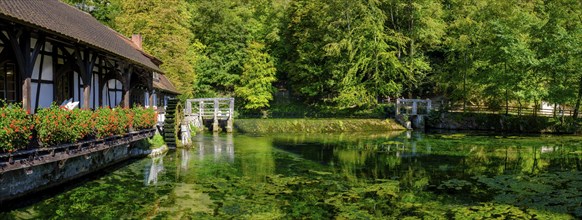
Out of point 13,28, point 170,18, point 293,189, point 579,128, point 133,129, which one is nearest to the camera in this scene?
point 13,28

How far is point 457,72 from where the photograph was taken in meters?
42.2

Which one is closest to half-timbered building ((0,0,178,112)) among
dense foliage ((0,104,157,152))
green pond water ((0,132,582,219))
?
dense foliage ((0,104,157,152))

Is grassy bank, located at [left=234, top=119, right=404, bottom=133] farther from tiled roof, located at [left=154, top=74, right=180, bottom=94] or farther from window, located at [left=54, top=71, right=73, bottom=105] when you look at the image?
window, located at [left=54, top=71, right=73, bottom=105]

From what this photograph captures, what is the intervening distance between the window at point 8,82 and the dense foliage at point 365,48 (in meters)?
17.7

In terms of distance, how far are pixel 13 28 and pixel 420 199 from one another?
38.7ft

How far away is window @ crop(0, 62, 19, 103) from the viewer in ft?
46.3

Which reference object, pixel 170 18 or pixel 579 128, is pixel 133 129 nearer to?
pixel 170 18

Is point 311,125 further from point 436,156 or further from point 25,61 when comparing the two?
point 25,61

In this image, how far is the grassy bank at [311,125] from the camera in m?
39.1

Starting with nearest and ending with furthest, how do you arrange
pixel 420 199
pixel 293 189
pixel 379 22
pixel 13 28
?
pixel 13 28 → pixel 420 199 → pixel 293 189 → pixel 379 22

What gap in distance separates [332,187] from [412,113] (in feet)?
94.7

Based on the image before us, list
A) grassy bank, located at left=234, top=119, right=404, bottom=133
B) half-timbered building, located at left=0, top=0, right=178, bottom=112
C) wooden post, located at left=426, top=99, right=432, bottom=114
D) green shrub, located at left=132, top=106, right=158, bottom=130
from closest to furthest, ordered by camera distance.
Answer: half-timbered building, located at left=0, top=0, right=178, bottom=112 < green shrub, located at left=132, top=106, right=158, bottom=130 < grassy bank, located at left=234, top=119, right=404, bottom=133 < wooden post, located at left=426, top=99, right=432, bottom=114

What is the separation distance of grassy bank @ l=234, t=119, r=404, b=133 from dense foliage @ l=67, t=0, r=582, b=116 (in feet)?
12.9

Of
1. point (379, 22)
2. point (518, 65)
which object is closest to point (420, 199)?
point (518, 65)
